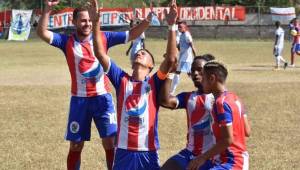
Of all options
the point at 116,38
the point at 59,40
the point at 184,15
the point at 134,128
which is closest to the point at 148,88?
the point at 134,128

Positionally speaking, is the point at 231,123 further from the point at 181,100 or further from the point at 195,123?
the point at 181,100

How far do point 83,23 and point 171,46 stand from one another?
181cm

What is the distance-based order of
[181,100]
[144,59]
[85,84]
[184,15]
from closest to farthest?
[144,59], [181,100], [85,84], [184,15]

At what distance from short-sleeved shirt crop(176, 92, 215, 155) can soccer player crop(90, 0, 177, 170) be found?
334mm

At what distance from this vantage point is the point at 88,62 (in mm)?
6727

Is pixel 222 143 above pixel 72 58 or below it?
below

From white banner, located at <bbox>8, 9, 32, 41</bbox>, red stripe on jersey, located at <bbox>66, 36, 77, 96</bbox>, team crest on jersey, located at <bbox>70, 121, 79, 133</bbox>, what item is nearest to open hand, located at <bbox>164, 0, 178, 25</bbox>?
red stripe on jersey, located at <bbox>66, 36, 77, 96</bbox>

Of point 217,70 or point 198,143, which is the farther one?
point 198,143

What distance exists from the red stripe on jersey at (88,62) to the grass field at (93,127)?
1597 mm

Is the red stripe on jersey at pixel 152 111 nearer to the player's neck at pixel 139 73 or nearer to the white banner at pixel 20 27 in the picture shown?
the player's neck at pixel 139 73

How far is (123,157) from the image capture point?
5.30m

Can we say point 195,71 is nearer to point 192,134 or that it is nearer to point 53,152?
point 192,134

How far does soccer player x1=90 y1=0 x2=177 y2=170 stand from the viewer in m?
5.26

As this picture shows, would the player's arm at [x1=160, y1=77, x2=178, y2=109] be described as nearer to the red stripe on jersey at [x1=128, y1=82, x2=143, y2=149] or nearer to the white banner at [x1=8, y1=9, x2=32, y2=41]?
the red stripe on jersey at [x1=128, y1=82, x2=143, y2=149]
